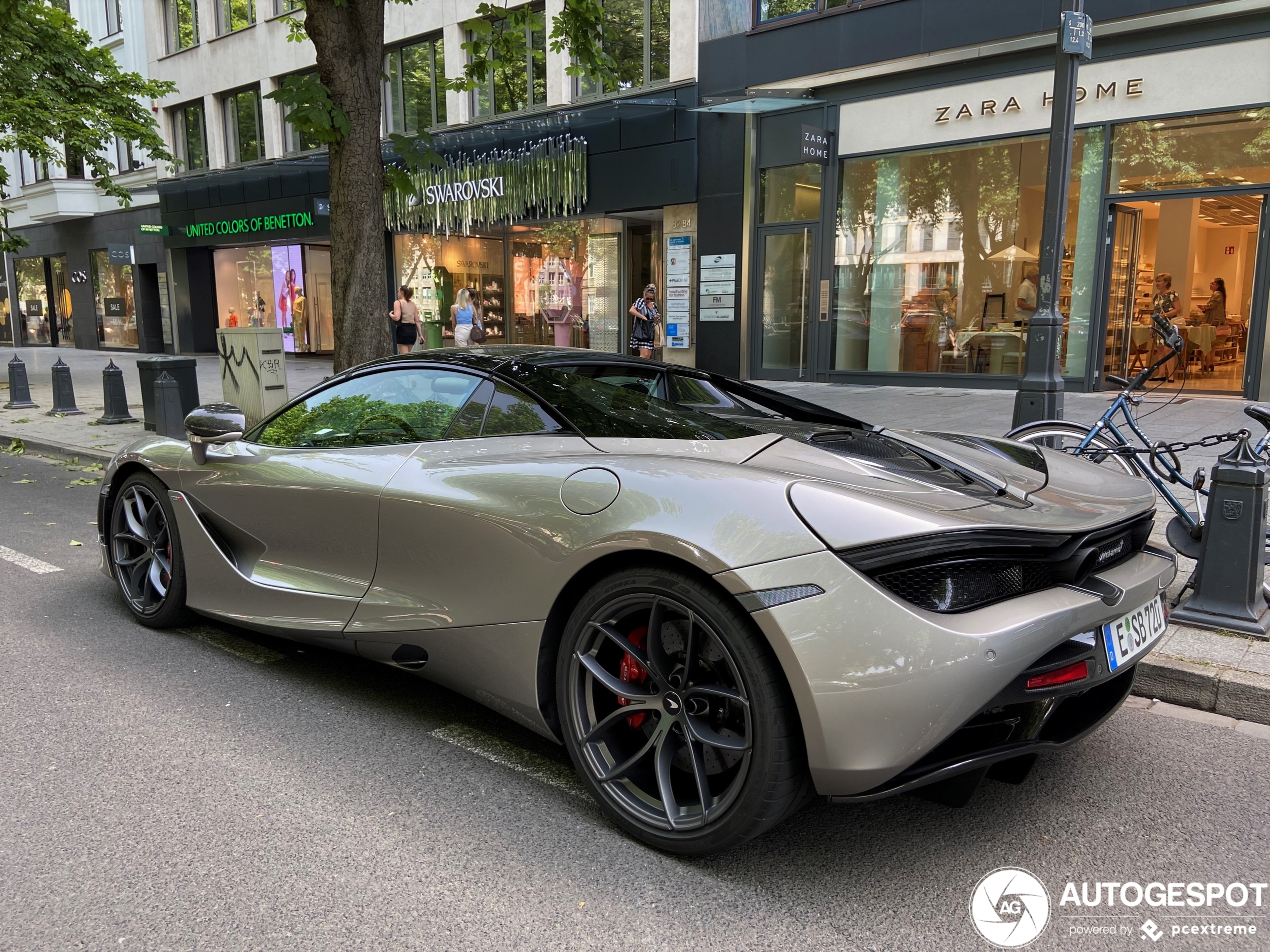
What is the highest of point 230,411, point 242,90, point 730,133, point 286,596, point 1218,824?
point 242,90

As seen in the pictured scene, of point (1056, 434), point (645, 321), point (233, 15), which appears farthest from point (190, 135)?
point (1056, 434)

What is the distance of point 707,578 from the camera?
2344mm

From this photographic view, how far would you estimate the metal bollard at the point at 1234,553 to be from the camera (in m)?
3.91

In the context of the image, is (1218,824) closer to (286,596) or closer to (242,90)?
(286,596)

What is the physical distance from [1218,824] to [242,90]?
27231mm

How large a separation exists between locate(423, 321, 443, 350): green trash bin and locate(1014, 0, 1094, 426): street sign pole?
17.7m

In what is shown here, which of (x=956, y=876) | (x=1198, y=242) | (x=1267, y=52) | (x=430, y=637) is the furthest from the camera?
(x=1198, y=242)

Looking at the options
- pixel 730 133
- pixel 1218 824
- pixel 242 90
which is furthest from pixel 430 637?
pixel 242 90

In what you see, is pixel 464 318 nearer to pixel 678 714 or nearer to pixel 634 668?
pixel 634 668

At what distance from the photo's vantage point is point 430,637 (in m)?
3.04

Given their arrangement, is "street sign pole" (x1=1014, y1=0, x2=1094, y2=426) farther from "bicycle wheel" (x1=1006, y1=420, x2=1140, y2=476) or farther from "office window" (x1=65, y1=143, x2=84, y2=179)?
"office window" (x1=65, y1=143, x2=84, y2=179)

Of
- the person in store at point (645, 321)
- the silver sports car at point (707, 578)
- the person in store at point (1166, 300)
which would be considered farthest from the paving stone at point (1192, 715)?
the person in store at point (645, 321)

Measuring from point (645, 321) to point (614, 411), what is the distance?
13.4 metres

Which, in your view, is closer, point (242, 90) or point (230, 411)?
point (230, 411)
